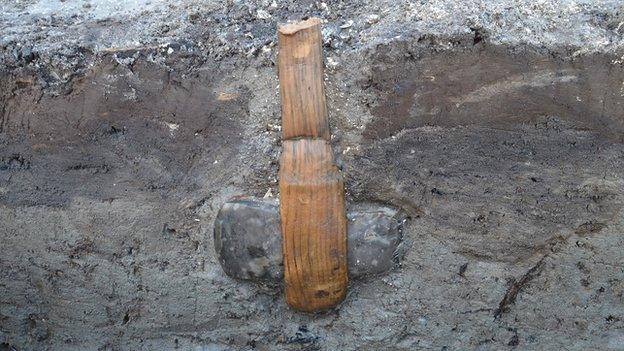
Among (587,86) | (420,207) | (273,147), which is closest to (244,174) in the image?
(273,147)

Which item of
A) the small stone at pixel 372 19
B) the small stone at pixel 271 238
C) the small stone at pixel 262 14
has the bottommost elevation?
the small stone at pixel 271 238

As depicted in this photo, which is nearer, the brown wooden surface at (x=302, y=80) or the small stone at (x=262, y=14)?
the brown wooden surface at (x=302, y=80)

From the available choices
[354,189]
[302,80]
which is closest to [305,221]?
[354,189]

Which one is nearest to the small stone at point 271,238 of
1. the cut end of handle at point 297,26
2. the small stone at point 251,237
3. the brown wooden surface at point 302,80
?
the small stone at point 251,237

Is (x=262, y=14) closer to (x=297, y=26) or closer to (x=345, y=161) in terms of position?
(x=297, y=26)

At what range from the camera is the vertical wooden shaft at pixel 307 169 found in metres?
1.29

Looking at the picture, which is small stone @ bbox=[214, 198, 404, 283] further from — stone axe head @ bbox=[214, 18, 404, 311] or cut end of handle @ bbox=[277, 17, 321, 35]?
cut end of handle @ bbox=[277, 17, 321, 35]

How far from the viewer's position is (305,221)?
4.32 ft

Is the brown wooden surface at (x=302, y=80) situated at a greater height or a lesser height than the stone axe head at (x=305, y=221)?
greater

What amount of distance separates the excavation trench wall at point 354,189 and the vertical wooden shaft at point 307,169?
0.06 metres

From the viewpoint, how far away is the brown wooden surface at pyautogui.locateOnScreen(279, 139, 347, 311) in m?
1.30

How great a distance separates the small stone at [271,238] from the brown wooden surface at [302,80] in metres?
0.15

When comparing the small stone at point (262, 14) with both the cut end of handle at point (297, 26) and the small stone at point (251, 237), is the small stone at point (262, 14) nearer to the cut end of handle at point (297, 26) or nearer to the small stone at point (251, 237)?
the cut end of handle at point (297, 26)

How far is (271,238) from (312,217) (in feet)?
0.30
